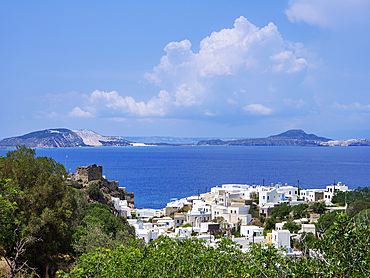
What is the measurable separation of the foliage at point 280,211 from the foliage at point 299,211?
78 centimetres

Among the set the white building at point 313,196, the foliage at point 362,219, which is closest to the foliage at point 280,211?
the white building at point 313,196

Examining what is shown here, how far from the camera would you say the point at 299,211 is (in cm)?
4106

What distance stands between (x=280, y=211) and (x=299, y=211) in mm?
2376

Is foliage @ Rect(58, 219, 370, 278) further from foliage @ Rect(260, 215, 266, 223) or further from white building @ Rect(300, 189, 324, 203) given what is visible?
white building @ Rect(300, 189, 324, 203)

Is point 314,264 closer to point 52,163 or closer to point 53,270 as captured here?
point 53,270

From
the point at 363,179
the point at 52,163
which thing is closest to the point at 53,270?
the point at 52,163

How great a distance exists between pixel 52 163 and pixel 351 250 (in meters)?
14.5

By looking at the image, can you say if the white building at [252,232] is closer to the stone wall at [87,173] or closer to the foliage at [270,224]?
the foliage at [270,224]

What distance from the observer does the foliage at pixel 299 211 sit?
40.6 metres

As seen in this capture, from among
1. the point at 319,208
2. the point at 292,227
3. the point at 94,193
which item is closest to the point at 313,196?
the point at 319,208

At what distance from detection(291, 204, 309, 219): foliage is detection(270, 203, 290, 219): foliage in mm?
776

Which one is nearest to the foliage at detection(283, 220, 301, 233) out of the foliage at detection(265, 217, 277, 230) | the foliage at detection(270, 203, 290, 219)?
the foliage at detection(265, 217, 277, 230)

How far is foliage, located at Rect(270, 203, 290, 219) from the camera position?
40.6 metres

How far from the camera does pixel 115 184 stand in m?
49.4
